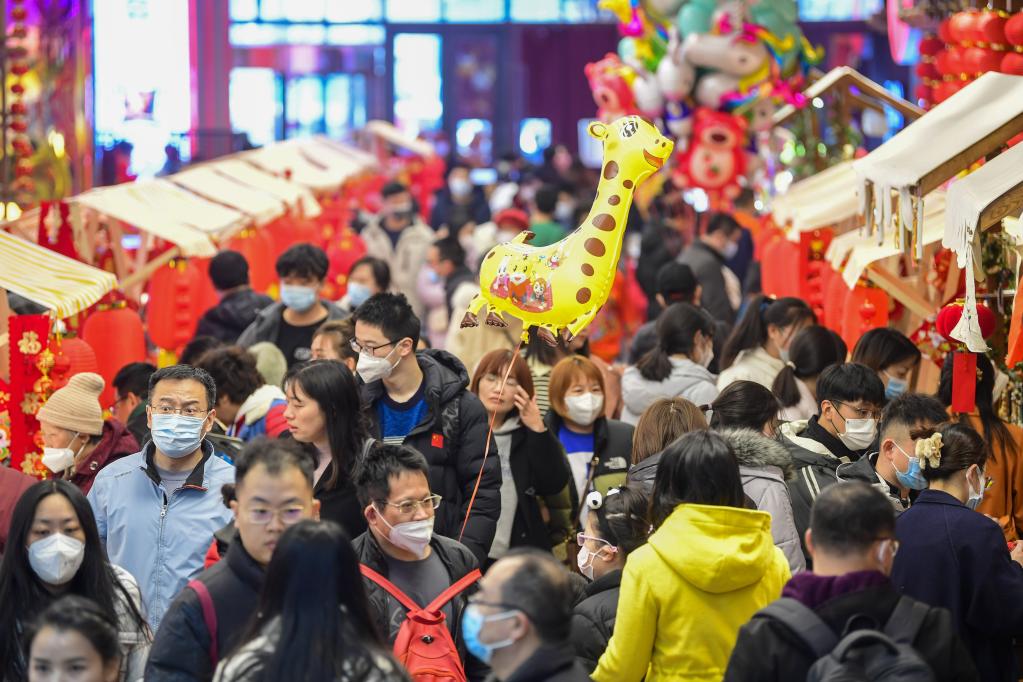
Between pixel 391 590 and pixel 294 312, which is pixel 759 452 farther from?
pixel 294 312

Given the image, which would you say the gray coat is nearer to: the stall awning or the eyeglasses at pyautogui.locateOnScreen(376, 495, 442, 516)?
the eyeglasses at pyautogui.locateOnScreen(376, 495, 442, 516)

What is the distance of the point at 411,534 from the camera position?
445 centimetres

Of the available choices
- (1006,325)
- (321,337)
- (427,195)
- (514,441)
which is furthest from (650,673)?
(427,195)

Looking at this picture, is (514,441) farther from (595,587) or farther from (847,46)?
(847,46)

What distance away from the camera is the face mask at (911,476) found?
505 cm

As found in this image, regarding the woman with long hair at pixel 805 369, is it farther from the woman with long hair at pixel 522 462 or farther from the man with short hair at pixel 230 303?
the man with short hair at pixel 230 303

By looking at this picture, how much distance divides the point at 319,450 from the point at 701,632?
1.63 m

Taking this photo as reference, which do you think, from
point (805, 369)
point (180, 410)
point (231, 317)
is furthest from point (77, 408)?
point (231, 317)

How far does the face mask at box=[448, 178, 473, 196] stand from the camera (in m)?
20.8

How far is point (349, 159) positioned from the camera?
21.0 metres

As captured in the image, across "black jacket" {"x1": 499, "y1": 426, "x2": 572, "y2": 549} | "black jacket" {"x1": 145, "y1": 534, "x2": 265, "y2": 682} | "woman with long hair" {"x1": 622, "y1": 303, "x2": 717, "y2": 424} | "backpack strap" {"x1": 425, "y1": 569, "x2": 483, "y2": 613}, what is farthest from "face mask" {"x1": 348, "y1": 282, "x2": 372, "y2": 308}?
"black jacket" {"x1": 145, "y1": 534, "x2": 265, "y2": 682}

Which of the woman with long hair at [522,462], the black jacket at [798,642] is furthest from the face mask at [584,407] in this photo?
the black jacket at [798,642]

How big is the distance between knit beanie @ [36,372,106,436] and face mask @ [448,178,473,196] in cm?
1505

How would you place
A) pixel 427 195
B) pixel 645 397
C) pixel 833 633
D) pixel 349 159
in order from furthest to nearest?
1. pixel 427 195
2. pixel 349 159
3. pixel 645 397
4. pixel 833 633
